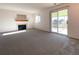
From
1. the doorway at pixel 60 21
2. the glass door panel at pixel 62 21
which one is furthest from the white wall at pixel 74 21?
the glass door panel at pixel 62 21

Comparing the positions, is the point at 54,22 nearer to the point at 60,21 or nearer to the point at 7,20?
the point at 60,21

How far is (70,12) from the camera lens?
6.59 meters

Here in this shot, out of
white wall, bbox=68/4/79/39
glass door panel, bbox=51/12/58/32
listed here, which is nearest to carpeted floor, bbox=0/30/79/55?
white wall, bbox=68/4/79/39

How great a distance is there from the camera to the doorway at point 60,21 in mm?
7605

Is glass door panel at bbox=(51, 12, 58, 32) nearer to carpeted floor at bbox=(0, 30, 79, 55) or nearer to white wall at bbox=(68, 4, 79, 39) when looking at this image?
white wall at bbox=(68, 4, 79, 39)

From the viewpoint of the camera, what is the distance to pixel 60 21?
27.0ft

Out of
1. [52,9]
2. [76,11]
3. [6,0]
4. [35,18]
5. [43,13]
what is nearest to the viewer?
[6,0]

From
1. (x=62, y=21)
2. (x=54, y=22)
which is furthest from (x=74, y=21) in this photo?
(x=54, y=22)

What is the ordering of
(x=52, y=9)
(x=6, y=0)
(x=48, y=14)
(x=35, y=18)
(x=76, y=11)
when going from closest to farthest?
(x=6, y=0)
(x=76, y=11)
(x=52, y=9)
(x=48, y=14)
(x=35, y=18)

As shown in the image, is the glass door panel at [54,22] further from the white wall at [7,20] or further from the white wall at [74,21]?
the white wall at [7,20]

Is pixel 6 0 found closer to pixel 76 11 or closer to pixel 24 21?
pixel 76 11

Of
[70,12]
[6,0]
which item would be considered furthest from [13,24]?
[6,0]

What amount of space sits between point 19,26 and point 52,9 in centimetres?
489

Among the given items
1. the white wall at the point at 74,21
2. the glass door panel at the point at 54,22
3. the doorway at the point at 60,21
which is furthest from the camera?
the glass door panel at the point at 54,22
